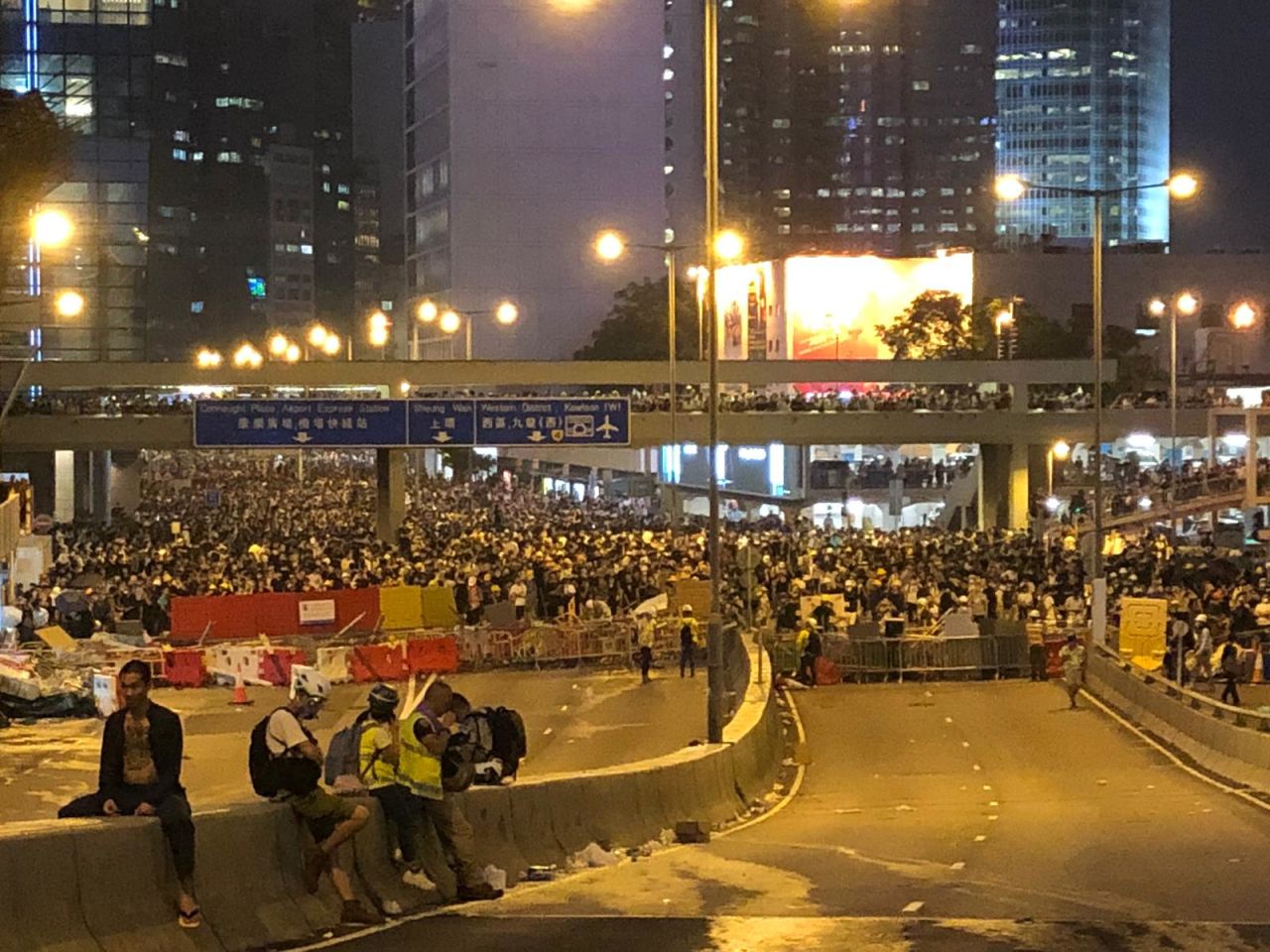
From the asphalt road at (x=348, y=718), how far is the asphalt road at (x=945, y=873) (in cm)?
320

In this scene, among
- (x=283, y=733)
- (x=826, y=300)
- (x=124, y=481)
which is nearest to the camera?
(x=283, y=733)

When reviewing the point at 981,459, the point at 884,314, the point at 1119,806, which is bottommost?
the point at 1119,806

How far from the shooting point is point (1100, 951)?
10062 mm

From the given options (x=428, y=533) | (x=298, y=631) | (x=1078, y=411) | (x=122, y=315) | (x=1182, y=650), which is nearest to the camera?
(x=1182, y=650)

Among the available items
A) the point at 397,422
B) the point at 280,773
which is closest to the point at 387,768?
the point at 280,773

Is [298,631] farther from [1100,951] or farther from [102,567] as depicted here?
[1100,951]

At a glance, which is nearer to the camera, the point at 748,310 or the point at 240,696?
the point at 240,696

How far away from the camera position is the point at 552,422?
182 feet

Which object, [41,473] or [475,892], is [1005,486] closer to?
[41,473]

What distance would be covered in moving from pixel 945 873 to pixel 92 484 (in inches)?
2867

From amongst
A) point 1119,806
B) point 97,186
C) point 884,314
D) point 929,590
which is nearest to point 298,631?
point 929,590

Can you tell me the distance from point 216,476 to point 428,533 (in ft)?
204

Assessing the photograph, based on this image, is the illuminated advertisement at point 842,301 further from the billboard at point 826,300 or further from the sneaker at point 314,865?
the sneaker at point 314,865

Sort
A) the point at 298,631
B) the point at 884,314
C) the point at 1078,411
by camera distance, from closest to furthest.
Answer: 1. the point at 298,631
2. the point at 1078,411
3. the point at 884,314
